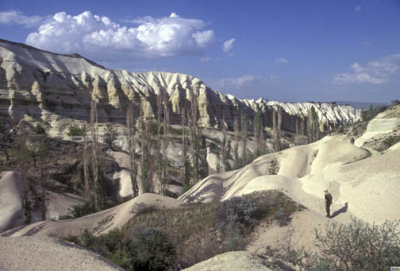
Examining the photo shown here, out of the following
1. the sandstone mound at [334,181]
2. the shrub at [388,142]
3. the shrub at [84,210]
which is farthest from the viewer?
the shrub at [388,142]

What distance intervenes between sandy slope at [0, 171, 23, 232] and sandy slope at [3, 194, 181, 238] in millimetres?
4584

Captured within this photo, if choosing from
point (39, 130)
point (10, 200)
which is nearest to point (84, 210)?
point (10, 200)

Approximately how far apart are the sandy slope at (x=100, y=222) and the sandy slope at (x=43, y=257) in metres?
8.90

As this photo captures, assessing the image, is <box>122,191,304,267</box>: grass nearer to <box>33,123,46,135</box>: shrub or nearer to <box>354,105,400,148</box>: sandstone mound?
<box>354,105,400,148</box>: sandstone mound

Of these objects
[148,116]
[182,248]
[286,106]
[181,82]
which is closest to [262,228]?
[182,248]

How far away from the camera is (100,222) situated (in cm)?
1855

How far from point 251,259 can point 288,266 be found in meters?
1.17

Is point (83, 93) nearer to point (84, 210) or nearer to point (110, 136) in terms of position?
point (110, 136)

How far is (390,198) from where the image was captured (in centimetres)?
1434

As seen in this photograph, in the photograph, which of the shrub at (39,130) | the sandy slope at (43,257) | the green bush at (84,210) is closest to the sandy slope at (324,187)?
the green bush at (84,210)

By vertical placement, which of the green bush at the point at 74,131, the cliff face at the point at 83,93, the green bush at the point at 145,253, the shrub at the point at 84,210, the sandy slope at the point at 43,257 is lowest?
the shrub at the point at 84,210

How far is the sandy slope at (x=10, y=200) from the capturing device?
22.9m

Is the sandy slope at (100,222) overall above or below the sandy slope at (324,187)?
below

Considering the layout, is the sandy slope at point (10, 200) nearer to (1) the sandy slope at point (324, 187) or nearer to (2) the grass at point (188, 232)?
(2) the grass at point (188, 232)
